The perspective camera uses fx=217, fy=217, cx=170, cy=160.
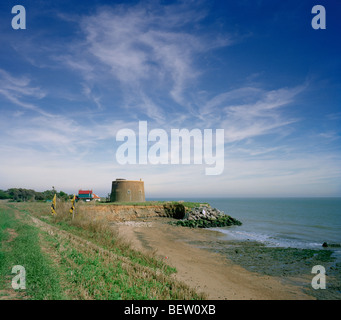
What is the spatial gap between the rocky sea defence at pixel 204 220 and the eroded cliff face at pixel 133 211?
292 centimetres

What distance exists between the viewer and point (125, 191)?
42.9 m

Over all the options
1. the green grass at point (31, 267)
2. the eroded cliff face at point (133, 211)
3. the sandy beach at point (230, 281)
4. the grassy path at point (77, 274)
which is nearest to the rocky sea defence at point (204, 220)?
the eroded cliff face at point (133, 211)

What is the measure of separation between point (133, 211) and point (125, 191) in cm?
854

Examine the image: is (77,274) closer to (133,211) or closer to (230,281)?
(230,281)

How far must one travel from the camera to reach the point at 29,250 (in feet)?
26.3

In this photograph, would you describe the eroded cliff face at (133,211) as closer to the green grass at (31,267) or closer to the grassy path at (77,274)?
the green grass at (31,267)

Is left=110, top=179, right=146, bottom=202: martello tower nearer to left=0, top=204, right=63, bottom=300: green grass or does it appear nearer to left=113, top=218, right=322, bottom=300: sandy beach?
left=113, top=218, right=322, bottom=300: sandy beach
